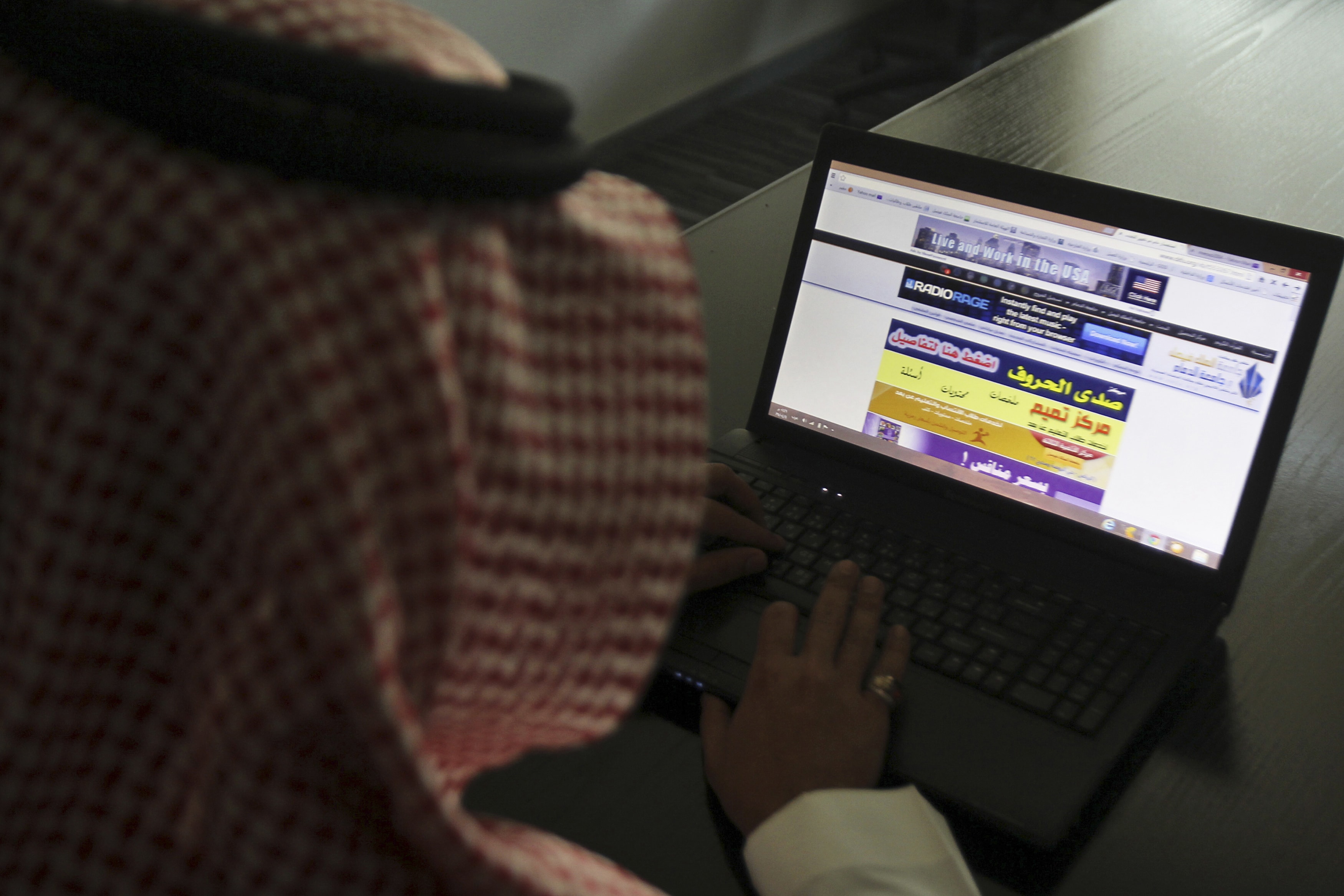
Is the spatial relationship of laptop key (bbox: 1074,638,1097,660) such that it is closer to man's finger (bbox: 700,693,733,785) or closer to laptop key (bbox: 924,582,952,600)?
laptop key (bbox: 924,582,952,600)

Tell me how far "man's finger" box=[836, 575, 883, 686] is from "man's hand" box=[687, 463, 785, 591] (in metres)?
0.08

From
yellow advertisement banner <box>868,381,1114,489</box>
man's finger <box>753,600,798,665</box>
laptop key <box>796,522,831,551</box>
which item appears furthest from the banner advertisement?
man's finger <box>753,600,798,665</box>

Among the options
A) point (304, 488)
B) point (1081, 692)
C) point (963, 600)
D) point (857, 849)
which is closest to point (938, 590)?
point (963, 600)

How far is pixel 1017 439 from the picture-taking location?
0.80 m

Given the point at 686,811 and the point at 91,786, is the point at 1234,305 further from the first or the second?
the point at 91,786

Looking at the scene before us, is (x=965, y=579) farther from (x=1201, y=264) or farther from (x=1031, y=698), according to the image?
(x=1201, y=264)

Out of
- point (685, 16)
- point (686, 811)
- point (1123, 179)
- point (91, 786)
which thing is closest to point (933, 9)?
point (685, 16)

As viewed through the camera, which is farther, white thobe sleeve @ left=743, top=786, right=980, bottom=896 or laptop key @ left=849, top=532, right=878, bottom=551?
laptop key @ left=849, top=532, right=878, bottom=551

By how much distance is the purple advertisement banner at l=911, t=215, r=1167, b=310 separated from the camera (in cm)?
76

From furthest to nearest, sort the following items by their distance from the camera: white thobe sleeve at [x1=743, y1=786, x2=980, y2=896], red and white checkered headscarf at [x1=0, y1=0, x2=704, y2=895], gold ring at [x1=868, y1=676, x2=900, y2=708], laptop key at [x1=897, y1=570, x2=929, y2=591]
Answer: laptop key at [x1=897, y1=570, x2=929, y2=591]
gold ring at [x1=868, y1=676, x2=900, y2=708]
white thobe sleeve at [x1=743, y1=786, x2=980, y2=896]
red and white checkered headscarf at [x1=0, y1=0, x2=704, y2=895]

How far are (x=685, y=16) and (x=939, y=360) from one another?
9.02 ft

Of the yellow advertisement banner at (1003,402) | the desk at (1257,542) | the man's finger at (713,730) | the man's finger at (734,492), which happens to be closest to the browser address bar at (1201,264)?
the yellow advertisement banner at (1003,402)

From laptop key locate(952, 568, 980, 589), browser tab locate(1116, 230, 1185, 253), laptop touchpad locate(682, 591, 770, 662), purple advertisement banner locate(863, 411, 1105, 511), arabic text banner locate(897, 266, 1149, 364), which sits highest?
browser tab locate(1116, 230, 1185, 253)

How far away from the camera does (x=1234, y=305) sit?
73 centimetres
